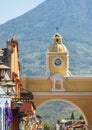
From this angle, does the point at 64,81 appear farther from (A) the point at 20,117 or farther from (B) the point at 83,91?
(A) the point at 20,117

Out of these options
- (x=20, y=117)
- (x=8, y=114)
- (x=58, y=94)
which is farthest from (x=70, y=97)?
(x=8, y=114)

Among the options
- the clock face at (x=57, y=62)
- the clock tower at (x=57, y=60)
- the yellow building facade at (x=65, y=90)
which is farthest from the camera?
the clock face at (x=57, y=62)

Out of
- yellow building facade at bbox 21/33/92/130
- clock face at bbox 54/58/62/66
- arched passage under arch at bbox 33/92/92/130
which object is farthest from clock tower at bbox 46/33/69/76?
arched passage under arch at bbox 33/92/92/130

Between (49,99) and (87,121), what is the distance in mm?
4501

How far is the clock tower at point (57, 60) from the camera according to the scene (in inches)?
3467

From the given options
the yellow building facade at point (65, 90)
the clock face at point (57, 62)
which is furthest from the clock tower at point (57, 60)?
the yellow building facade at point (65, 90)

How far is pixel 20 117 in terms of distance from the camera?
35750mm

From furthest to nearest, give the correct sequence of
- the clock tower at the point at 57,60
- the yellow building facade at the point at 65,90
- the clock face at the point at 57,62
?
1. the clock face at the point at 57,62
2. the clock tower at the point at 57,60
3. the yellow building facade at the point at 65,90

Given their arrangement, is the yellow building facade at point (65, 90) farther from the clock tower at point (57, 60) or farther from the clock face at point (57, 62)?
the clock face at point (57, 62)

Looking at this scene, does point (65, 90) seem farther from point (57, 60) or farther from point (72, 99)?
point (57, 60)

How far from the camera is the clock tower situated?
88.1 meters

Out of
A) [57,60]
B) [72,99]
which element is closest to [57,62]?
[57,60]

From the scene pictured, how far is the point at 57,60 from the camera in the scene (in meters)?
89.0

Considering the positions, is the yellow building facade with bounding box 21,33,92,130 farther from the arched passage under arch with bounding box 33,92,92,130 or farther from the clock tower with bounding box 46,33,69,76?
the clock tower with bounding box 46,33,69,76
